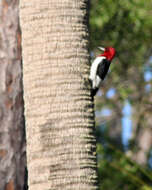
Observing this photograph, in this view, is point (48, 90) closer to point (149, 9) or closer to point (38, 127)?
point (38, 127)

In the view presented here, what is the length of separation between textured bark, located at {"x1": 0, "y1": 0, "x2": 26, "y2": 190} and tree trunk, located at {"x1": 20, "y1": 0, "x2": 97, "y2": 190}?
1.56 metres

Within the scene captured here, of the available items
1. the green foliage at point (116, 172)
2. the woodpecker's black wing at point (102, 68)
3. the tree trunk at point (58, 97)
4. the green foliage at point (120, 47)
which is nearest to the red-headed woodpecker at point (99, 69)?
the woodpecker's black wing at point (102, 68)

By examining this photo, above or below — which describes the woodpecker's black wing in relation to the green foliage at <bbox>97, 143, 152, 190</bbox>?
above

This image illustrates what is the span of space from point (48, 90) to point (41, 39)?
0.48 metres

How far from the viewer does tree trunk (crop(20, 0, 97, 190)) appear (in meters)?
4.54

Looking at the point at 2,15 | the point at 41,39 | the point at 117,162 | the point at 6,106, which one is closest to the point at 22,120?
the point at 6,106

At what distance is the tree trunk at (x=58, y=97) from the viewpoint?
4.54 m

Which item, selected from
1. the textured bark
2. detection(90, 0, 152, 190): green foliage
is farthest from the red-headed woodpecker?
detection(90, 0, 152, 190): green foliage

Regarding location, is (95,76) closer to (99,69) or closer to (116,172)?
(99,69)

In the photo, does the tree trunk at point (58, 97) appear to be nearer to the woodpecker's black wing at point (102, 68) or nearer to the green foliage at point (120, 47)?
the woodpecker's black wing at point (102, 68)

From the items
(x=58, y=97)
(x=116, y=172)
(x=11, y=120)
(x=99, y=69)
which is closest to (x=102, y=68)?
(x=99, y=69)

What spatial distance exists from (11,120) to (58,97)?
6.27 feet

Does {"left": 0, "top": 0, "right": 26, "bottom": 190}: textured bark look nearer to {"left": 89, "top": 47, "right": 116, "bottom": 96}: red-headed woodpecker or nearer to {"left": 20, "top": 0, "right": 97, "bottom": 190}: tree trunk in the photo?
{"left": 89, "top": 47, "right": 116, "bottom": 96}: red-headed woodpecker

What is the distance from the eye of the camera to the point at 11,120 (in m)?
6.47
